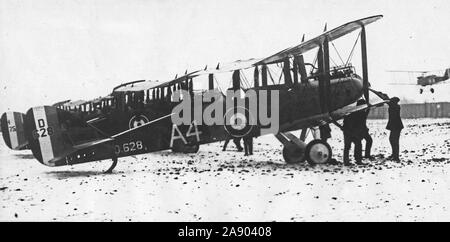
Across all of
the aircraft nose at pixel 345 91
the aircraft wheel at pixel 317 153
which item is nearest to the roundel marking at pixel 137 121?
the aircraft wheel at pixel 317 153

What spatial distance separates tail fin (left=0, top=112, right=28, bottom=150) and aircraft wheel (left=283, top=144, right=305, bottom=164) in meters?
6.86

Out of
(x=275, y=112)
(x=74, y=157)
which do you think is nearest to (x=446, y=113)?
(x=275, y=112)

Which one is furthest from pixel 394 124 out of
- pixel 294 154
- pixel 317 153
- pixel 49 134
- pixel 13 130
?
pixel 13 130

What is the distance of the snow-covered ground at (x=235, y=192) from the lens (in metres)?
6.71

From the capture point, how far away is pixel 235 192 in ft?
26.2

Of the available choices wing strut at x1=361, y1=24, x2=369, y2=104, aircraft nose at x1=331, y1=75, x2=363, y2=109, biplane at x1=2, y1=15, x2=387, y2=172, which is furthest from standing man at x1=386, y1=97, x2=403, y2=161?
wing strut at x1=361, y1=24, x2=369, y2=104

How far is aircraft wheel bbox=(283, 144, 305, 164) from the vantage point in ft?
37.4

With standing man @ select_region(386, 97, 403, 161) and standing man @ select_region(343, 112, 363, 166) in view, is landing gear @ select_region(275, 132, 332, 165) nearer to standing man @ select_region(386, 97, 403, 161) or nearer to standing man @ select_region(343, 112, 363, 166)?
standing man @ select_region(343, 112, 363, 166)

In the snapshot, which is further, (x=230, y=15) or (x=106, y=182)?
(x=230, y=15)

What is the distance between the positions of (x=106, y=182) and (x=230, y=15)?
408 centimetres

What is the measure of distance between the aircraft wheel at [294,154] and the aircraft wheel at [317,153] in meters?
0.63

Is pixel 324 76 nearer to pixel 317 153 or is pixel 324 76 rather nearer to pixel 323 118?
pixel 323 118

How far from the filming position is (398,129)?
11.0 m
